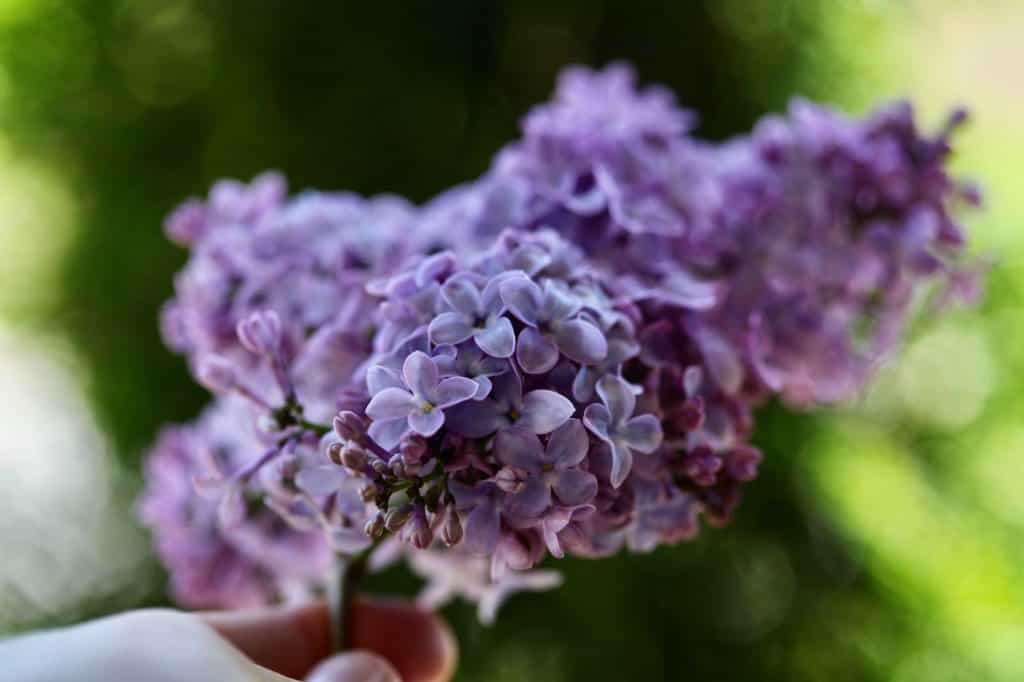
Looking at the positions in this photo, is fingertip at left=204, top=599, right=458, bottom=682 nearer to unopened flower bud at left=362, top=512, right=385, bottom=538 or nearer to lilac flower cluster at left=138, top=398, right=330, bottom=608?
lilac flower cluster at left=138, top=398, right=330, bottom=608

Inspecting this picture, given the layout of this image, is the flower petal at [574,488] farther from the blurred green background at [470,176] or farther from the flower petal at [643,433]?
the blurred green background at [470,176]

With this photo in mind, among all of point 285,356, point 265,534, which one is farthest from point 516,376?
point 265,534

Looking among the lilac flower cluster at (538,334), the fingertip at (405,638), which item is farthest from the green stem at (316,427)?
the fingertip at (405,638)

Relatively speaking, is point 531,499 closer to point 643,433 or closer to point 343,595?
point 643,433

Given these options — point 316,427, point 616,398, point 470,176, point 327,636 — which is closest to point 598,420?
point 616,398

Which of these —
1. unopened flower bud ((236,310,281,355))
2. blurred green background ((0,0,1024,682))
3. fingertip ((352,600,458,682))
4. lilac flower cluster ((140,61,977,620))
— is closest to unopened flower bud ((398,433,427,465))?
lilac flower cluster ((140,61,977,620))

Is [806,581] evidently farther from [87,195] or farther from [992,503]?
[87,195]
